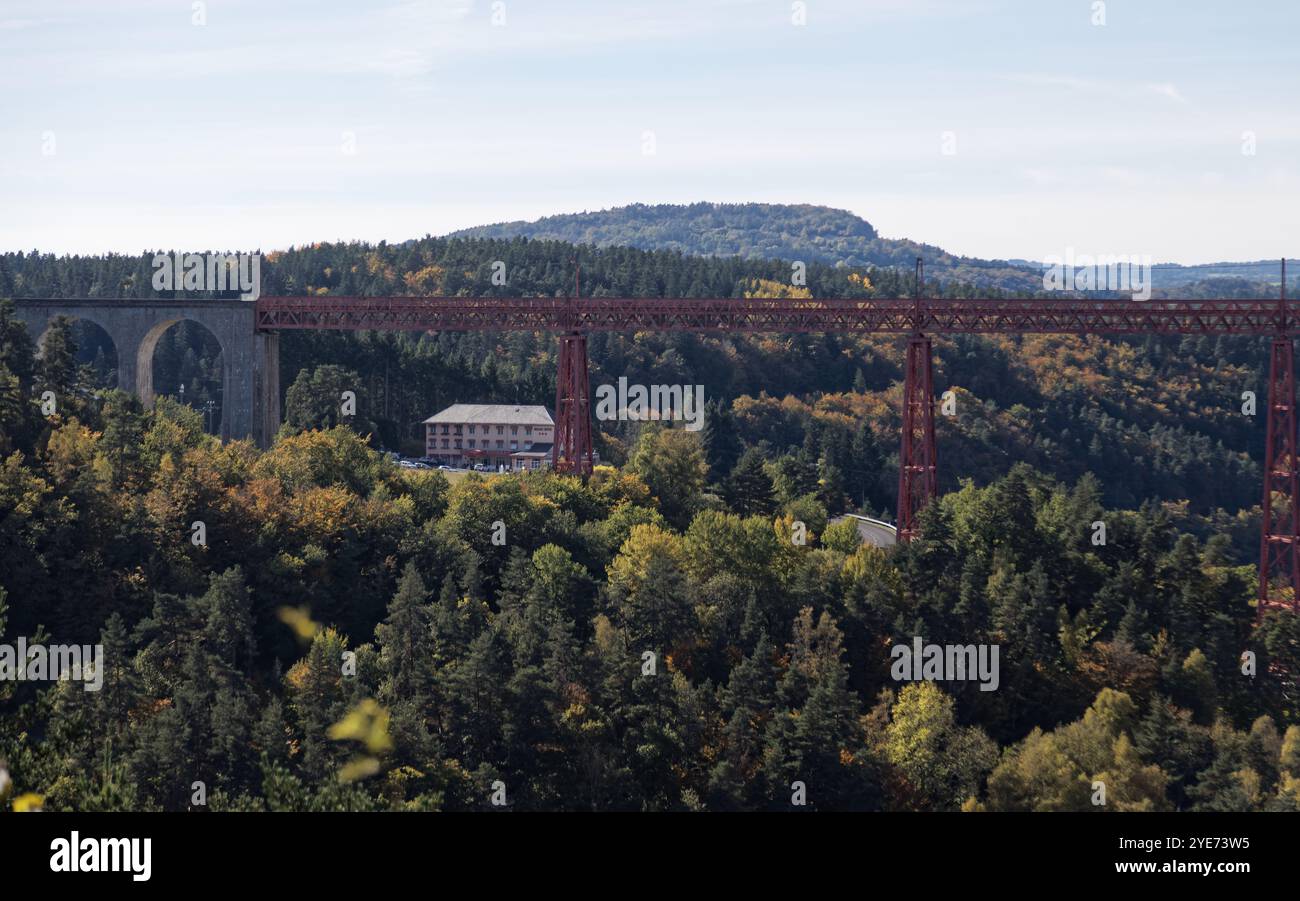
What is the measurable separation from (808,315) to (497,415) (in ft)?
76.7

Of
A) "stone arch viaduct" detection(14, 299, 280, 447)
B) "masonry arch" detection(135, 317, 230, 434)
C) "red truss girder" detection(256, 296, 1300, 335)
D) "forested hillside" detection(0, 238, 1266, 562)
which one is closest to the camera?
"red truss girder" detection(256, 296, 1300, 335)

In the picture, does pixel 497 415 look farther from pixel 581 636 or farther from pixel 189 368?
pixel 189 368

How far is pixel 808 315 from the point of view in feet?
204

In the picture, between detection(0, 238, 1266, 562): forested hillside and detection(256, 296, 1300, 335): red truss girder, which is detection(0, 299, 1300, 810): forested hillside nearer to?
detection(256, 296, 1300, 335): red truss girder

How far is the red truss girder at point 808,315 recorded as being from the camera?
56.9 metres

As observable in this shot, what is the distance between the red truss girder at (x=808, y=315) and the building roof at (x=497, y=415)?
12.1m

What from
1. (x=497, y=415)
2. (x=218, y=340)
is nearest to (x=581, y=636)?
(x=218, y=340)

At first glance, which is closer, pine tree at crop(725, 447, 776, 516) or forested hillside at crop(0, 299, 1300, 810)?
forested hillside at crop(0, 299, 1300, 810)

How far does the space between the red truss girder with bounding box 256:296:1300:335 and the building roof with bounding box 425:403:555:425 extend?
39.8 feet

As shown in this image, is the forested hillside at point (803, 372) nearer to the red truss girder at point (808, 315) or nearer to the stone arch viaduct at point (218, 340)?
the stone arch viaduct at point (218, 340)

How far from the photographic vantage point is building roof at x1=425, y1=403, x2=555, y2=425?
3100 inches

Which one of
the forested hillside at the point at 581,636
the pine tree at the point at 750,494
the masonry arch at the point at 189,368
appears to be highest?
the masonry arch at the point at 189,368

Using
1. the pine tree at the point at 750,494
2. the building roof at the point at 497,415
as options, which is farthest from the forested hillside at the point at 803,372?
A: the pine tree at the point at 750,494

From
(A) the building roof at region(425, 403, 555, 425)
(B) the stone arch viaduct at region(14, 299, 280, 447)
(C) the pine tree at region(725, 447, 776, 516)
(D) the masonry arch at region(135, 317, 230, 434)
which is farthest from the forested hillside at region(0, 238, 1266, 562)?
(C) the pine tree at region(725, 447, 776, 516)
